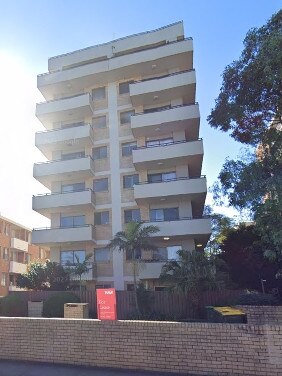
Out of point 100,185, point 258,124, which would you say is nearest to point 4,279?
point 100,185

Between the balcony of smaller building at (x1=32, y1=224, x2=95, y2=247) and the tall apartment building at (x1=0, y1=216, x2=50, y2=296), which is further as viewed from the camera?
the tall apartment building at (x1=0, y1=216, x2=50, y2=296)

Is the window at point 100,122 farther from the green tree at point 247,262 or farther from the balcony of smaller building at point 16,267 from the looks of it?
the balcony of smaller building at point 16,267

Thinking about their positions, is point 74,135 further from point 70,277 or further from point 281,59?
point 281,59

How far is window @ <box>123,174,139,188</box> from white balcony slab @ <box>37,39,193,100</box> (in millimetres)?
9462

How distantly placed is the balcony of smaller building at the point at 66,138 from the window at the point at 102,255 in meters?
9.47

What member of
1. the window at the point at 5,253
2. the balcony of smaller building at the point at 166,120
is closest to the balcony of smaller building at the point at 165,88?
the balcony of smaller building at the point at 166,120

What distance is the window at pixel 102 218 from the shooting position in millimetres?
29391

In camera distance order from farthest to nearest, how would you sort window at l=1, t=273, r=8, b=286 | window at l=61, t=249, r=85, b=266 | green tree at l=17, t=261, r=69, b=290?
window at l=1, t=273, r=8, b=286 < window at l=61, t=249, r=85, b=266 < green tree at l=17, t=261, r=69, b=290

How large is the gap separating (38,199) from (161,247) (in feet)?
37.1

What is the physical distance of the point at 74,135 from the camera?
101 feet

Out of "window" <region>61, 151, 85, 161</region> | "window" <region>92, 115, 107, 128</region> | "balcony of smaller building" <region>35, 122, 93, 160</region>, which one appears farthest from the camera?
"window" <region>92, 115, 107, 128</region>

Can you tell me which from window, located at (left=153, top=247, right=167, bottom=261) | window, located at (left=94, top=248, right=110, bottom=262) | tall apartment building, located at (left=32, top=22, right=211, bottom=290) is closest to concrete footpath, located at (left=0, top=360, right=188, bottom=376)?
tall apartment building, located at (left=32, top=22, right=211, bottom=290)

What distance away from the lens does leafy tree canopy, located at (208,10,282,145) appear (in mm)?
16250

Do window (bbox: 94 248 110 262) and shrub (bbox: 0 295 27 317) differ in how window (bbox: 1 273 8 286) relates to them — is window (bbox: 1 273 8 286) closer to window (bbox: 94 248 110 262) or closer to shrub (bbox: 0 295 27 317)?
window (bbox: 94 248 110 262)
